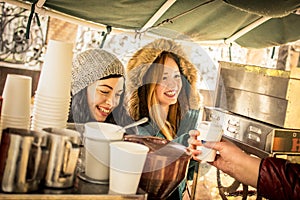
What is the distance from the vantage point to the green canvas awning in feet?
6.35

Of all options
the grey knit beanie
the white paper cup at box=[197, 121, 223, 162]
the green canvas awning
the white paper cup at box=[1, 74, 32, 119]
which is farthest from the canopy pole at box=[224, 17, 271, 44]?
the white paper cup at box=[1, 74, 32, 119]

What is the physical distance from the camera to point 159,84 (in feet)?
7.33

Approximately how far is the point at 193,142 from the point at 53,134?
75cm

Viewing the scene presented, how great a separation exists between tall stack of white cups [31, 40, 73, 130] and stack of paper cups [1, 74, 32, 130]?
41mm

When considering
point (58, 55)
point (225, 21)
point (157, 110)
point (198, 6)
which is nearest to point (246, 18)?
point (225, 21)

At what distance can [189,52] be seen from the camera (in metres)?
2.32

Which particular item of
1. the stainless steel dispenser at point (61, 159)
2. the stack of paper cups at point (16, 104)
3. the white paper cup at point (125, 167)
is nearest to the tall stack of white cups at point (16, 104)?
the stack of paper cups at point (16, 104)

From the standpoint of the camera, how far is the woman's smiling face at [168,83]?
224 cm

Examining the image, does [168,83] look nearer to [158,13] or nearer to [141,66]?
[141,66]

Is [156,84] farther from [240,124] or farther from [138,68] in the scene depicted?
[240,124]

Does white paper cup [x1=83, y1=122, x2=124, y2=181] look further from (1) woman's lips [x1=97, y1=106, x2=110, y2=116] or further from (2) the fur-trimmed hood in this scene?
(2) the fur-trimmed hood

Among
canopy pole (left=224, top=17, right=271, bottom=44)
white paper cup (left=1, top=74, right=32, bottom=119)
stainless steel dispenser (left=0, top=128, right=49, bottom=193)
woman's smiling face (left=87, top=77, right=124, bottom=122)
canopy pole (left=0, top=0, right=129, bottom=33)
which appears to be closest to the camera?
stainless steel dispenser (left=0, top=128, right=49, bottom=193)

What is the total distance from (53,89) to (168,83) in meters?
1.12

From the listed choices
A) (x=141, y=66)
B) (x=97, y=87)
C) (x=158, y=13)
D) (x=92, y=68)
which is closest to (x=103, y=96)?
(x=97, y=87)
